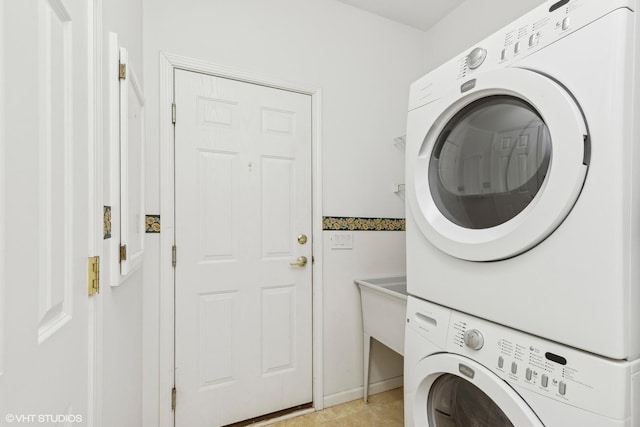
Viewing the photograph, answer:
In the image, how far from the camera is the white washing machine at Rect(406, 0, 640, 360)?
25.4 inches

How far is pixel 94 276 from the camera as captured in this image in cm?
76

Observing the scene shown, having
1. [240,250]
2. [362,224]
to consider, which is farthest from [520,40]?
[240,250]

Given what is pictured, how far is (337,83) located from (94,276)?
1767 millimetres

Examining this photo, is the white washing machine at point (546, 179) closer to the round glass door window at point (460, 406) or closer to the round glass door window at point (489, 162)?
the round glass door window at point (489, 162)

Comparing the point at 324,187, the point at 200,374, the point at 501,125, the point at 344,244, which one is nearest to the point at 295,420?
the point at 200,374

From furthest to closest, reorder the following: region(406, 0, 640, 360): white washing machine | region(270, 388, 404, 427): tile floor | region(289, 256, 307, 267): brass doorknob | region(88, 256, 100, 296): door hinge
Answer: region(289, 256, 307, 267): brass doorknob, region(270, 388, 404, 427): tile floor, region(88, 256, 100, 296): door hinge, region(406, 0, 640, 360): white washing machine

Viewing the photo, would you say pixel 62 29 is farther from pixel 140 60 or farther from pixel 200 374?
pixel 200 374

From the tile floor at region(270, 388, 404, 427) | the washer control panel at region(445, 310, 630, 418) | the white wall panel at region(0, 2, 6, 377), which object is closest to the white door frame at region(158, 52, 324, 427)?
the tile floor at region(270, 388, 404, 427)

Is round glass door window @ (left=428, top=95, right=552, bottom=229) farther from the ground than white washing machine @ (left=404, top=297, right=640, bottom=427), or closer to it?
farther from the ground

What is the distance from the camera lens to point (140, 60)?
1.48 metres

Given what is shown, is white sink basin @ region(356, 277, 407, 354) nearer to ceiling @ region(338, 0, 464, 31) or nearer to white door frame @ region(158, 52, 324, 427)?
white door frame @ region(158, 52, 324, 427)

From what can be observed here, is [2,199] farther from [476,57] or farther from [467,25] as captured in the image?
[467,25]

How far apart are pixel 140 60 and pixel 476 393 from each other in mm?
1973

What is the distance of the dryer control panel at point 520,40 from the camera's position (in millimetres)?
700
